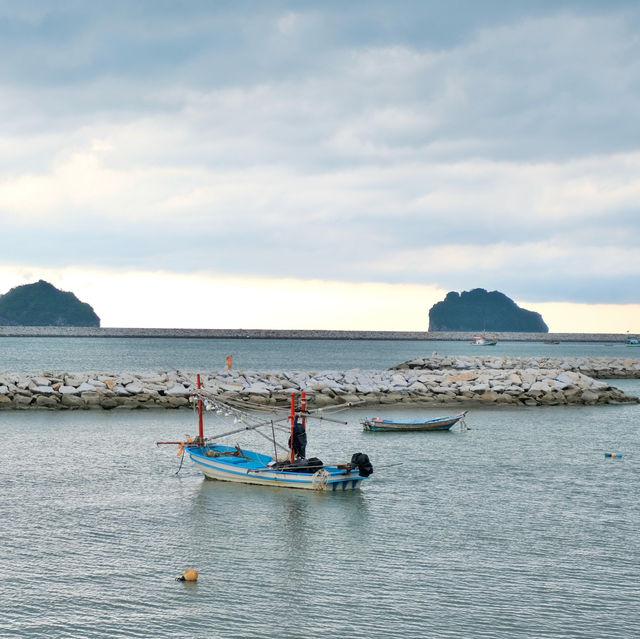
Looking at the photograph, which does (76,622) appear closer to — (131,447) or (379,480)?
(379,480)

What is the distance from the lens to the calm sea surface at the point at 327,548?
39.4 ft

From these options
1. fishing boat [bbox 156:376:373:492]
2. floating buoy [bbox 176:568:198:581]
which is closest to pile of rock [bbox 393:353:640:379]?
fishing boat [bbox 156:376:373:492]

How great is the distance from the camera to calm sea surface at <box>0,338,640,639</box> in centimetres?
1202

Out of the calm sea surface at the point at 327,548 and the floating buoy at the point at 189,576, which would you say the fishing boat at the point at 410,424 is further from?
the floating buoy at the point at 189,576

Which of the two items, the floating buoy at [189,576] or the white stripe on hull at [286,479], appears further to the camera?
the white stripe on hull at [286,479]

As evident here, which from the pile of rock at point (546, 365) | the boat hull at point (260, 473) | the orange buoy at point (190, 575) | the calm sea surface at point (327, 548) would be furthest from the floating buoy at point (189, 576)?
the pile of rock at point (546, 365)

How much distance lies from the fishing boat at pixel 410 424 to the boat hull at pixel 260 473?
1127cm

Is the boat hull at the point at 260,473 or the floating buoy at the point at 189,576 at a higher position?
the boat hull at the point at 260,473

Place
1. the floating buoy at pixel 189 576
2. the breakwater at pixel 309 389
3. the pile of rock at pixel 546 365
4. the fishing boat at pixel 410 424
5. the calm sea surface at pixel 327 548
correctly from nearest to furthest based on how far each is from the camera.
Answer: the calm sea surface at pixel 327 548, the floating buoy at pixel 189 576, the fishing boat at pixel 410 424, the breakwater at pixel 309 389, the pile of rock at pixel 546 365

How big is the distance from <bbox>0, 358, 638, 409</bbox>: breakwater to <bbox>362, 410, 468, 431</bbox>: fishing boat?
31.7 feet

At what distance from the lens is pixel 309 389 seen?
1880 inches

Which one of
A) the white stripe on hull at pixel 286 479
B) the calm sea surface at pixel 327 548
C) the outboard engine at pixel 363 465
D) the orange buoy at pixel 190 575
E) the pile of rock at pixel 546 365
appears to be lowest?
the calm sea surface at pixel 327 548

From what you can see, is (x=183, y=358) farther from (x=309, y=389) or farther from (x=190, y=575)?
(x=190, y=575)

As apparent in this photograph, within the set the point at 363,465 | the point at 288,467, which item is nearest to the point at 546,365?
the point at 363,465
